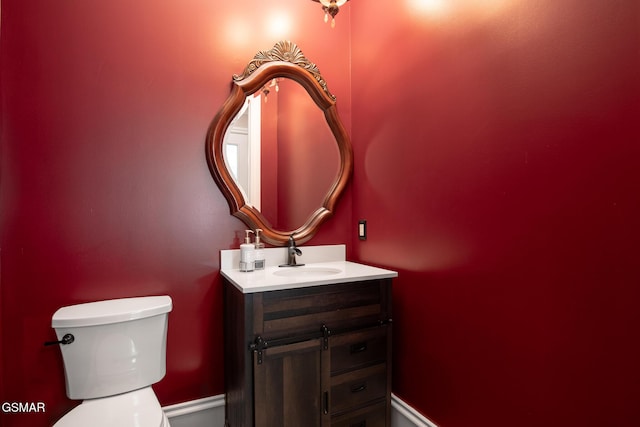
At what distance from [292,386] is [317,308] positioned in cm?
32

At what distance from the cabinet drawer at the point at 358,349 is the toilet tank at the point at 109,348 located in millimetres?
780

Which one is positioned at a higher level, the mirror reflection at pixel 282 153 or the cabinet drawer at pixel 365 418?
the mirror reflection at pixel 282 153

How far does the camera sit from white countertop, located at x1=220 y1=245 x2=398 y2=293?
52.9 inches

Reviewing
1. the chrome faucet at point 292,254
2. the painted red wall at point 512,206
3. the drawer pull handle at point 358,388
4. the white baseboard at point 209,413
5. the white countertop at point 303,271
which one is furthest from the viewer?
the chrome faucet at point 292,254

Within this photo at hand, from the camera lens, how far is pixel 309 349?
4.45 feet

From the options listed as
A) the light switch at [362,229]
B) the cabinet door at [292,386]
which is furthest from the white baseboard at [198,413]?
the light switch at [362,229]

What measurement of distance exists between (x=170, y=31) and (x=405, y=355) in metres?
2.03

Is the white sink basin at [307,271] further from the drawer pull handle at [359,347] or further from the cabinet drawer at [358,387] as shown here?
the cabinet drawer at [358,387]

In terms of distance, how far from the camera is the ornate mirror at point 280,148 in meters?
1.73

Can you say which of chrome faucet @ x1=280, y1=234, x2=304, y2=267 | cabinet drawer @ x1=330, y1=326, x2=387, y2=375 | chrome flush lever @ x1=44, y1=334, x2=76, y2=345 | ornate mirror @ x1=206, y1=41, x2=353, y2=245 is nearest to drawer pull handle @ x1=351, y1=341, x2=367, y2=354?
cabinet drawer @ x1=330, y1=326, x2=387, y2=375

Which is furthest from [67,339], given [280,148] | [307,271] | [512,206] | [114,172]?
[512,206]

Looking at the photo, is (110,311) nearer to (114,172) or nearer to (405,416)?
(114,172)

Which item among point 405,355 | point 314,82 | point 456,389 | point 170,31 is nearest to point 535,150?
point 456,389

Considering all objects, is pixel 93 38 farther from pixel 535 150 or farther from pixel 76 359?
pixel 535 150
